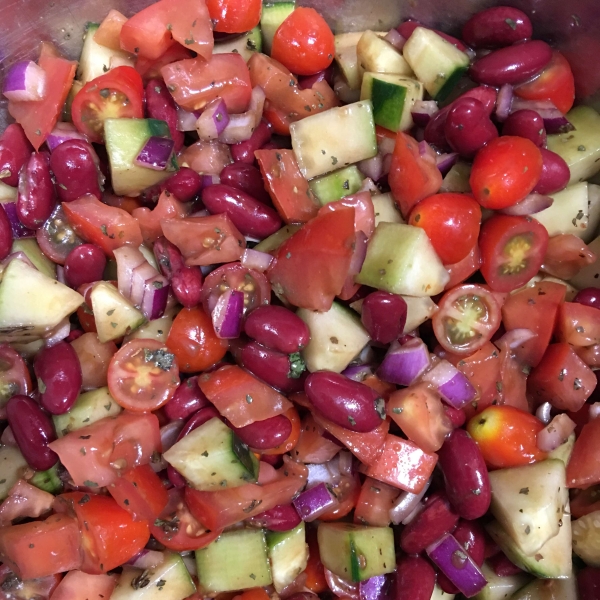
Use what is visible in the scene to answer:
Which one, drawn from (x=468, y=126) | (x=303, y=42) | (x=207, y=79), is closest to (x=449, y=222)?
(x=468, y=126)

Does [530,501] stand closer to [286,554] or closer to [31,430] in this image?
[286,554]

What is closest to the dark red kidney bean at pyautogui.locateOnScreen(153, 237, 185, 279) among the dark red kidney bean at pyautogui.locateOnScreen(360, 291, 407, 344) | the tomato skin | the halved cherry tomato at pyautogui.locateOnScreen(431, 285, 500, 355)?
the dark red kidney bean at pyautogui.locateOnScreen(360, 291, 407, 344)

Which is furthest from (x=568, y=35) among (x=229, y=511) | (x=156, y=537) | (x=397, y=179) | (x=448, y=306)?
(x=156, y=537)

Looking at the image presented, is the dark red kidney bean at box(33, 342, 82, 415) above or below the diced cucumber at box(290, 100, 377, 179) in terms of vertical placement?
below

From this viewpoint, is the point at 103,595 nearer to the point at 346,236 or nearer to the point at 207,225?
the point at 207,225

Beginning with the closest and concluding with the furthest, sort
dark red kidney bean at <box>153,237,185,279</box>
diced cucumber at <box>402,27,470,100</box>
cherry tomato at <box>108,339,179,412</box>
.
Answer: cherry tomato at <box>108,339,179,412</box>
dark red kidney bean at <box>153,237,185,279</box>
diced cucumber at <box>402,27,470,100</box>

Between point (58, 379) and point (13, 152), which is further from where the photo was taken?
point (13, 152)

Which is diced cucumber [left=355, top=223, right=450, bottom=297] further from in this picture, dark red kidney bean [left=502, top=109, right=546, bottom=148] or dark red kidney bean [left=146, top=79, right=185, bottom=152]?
dark red kidney bean [left=146, top=79, right=185, bottom=152]
